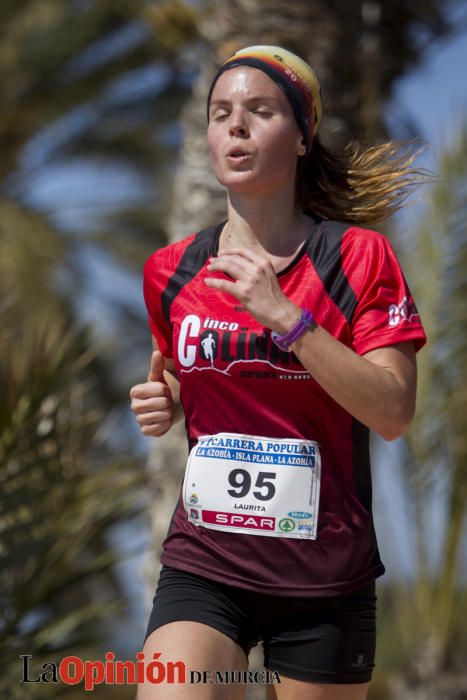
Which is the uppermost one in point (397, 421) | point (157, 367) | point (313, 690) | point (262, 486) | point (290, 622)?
point (157, 367)

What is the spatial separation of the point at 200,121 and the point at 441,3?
183 cm

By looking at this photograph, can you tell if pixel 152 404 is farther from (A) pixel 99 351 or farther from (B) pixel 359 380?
(A) pixel 99 351

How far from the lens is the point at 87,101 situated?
12.6 meters

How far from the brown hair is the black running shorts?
36.7 inches

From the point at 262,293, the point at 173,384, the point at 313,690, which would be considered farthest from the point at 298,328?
the point at 313,690

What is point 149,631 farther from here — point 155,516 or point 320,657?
point 155,516

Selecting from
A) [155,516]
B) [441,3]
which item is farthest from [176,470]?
[441,3]

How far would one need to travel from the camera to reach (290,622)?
2.43 metres

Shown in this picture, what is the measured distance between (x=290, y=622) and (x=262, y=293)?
727mm

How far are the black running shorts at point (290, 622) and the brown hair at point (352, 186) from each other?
36.7 inches

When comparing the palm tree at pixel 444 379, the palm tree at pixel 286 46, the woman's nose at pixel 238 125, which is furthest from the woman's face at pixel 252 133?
the palm tree at pixel 444 379

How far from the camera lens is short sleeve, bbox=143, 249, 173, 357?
2.70 meters

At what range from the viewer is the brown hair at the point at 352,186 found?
2.76 metres

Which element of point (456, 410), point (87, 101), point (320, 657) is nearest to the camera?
point (320, 657)
